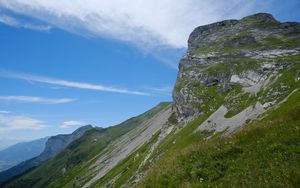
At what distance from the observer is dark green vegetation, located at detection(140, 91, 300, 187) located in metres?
19.2

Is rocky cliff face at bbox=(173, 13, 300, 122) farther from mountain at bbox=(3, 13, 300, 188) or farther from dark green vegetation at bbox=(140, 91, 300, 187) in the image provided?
dark green vegetation at bbox=(140, 91, 300, 187)

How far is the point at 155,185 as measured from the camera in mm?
25562

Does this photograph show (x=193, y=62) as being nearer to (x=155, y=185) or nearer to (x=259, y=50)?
(x=259, y=50)

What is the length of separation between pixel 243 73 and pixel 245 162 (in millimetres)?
93259

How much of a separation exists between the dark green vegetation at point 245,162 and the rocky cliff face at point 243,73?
4313cm

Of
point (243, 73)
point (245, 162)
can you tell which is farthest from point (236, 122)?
point (245, 162)

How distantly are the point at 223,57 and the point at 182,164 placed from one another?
13013 cm

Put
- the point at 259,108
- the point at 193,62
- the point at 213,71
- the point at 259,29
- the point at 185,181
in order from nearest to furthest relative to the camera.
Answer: the point at 185,181, the point at 259,108, the point at 213,71, the point at 193,62, the point at 259,29

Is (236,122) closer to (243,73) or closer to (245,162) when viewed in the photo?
(243,73)

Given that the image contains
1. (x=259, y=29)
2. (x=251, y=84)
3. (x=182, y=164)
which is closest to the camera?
(x=182, y=164)

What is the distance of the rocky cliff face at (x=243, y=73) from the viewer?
268ft

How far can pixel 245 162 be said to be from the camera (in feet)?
75.3

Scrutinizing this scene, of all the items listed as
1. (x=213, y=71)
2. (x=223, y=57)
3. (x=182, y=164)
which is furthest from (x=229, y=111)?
(x=223, y=57)

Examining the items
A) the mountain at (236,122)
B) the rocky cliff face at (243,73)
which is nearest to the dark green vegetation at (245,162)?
the mountain at (236,122)
